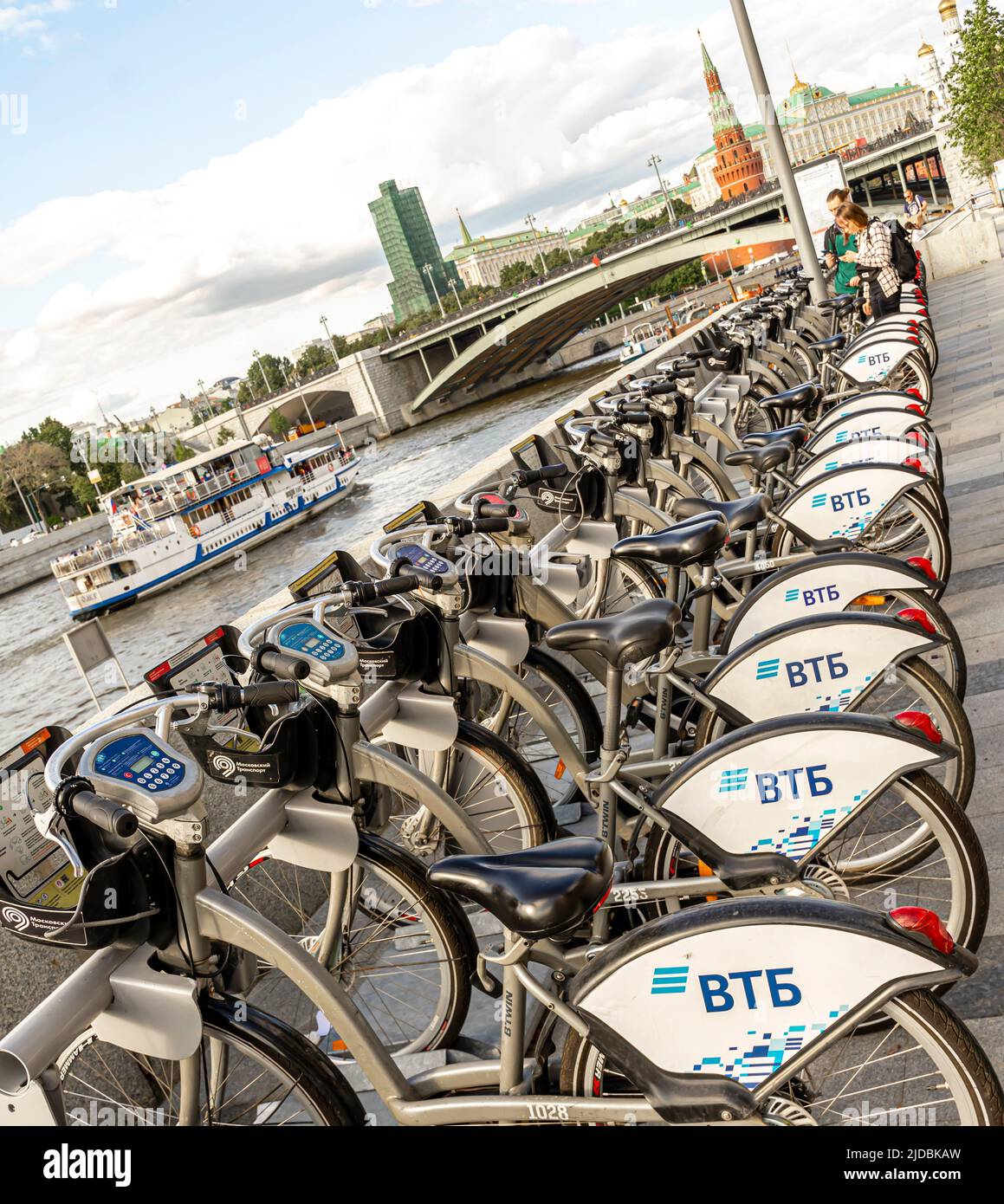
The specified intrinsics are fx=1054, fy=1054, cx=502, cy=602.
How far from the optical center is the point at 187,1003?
187cm

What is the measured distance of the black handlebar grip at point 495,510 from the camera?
342 cm

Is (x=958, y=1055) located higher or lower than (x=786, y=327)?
lower

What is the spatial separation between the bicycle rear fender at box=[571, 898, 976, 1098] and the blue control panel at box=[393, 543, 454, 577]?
4.53ft

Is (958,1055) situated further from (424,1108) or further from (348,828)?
(348,828)

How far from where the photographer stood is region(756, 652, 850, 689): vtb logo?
2533 mm

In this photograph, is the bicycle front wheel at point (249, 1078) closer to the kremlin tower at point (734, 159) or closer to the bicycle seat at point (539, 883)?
the bicycle seat at point (539, 883)

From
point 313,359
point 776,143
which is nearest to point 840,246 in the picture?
point 776,143

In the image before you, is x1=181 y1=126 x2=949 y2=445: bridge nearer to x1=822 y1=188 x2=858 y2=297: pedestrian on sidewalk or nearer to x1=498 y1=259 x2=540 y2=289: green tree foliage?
x1=498 y1=259 x2=540 y2=289: green tree foliage

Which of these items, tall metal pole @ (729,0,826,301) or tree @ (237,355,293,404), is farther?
tree @ (237,355,293,404)

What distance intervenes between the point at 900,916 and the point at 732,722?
1.07 m

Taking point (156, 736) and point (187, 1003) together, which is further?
point (156, 736)

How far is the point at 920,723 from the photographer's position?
221 centimetres

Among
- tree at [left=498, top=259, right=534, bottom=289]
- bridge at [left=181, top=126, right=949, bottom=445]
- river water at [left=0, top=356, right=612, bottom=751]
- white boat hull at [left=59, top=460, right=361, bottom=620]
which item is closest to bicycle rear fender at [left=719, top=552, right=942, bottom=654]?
river water at [left=0, top=356, right=612, bottom=751]
